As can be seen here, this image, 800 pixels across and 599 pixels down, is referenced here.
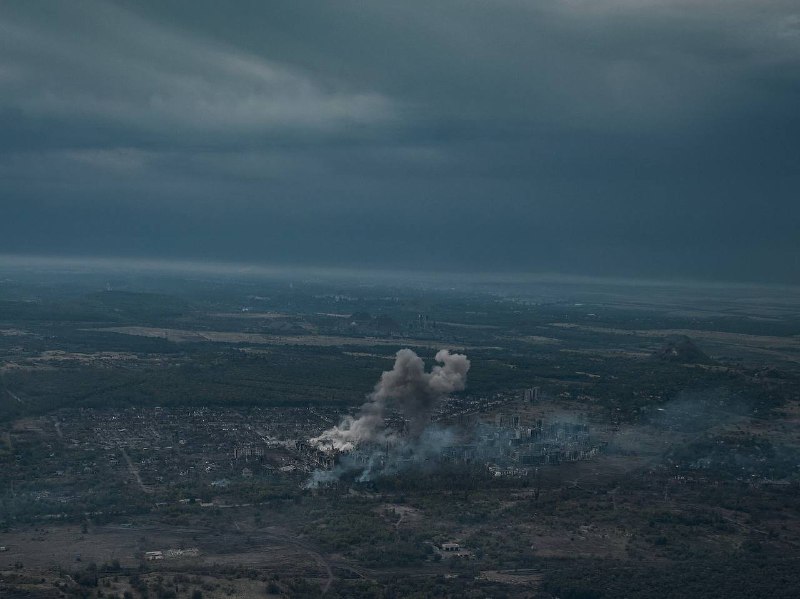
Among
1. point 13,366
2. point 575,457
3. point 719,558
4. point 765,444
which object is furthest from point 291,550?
point 13,366

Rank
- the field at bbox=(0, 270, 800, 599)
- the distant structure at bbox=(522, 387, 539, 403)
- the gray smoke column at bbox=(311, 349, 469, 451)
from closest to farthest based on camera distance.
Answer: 1. the field at bbox=(0, 270, 800, 599)
2. the gray smoke column at bbox=(311, 349, 469, 451)
3. the distant structure at bbox=(522, 387, 539, 403)

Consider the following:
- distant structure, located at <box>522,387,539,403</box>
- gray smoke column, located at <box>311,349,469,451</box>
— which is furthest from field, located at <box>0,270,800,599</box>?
gray smoke column, located at <box>311,349,469,451</box>

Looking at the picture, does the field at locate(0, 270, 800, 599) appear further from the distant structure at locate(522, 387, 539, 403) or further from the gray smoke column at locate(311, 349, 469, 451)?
the gray smoke column at locate(311, 349, 469, 451)

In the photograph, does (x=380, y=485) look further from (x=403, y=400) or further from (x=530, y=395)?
(x=530, y=395)

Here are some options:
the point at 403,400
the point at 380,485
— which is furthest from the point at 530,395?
the point at 380,485

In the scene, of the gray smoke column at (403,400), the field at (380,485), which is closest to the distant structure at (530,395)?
the field at (380,485)

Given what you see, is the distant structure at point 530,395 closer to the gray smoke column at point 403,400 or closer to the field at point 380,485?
the field at point 380,485
